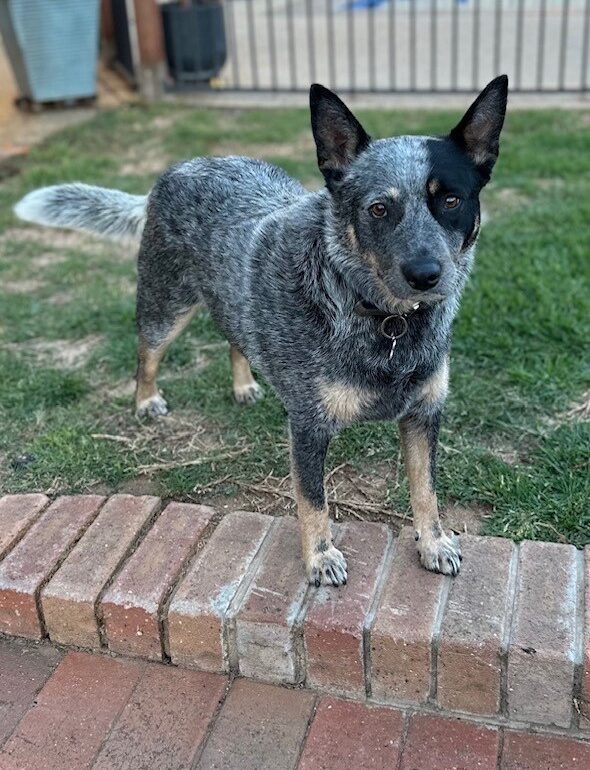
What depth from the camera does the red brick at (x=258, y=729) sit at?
2215 mm

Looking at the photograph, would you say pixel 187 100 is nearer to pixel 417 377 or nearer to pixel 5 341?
pixel 5 341

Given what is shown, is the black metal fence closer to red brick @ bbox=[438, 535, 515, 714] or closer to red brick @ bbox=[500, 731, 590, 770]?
red brick @ bbox=[438, 535, 515, 714]

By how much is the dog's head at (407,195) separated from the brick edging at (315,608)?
2.72ft

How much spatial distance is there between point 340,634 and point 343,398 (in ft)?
2.11

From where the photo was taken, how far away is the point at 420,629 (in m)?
2.30

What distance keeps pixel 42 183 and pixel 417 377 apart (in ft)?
A: 14.5

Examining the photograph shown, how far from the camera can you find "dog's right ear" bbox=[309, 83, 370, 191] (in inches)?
91.3

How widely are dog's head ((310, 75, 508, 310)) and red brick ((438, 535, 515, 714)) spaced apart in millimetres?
837

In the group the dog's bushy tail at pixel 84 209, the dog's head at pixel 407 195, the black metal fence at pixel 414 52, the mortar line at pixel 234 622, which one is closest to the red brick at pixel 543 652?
the mortar line at pixel 234 622

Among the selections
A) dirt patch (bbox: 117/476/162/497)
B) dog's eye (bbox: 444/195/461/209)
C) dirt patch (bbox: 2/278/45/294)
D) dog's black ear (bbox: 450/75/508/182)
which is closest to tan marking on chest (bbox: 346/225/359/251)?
dog's eye (bbox: 444/195/461/209)

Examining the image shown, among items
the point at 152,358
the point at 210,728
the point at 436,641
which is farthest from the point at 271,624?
the point at 152,358

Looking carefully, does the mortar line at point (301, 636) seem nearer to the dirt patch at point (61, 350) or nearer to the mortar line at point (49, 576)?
the mortar line at point (49, 576)

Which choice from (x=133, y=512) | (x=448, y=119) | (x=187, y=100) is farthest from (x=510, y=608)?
(x=187, y=100)

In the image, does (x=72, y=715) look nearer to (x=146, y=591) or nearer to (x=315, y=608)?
(x=146, y=591)
